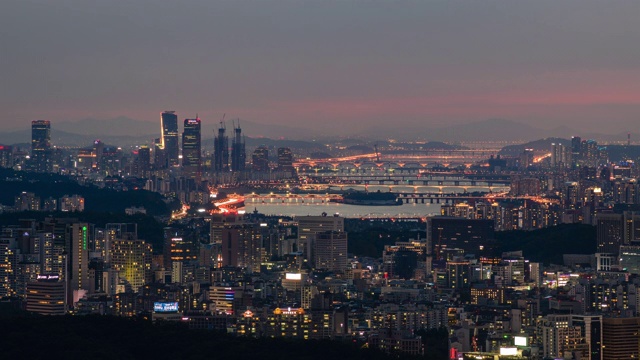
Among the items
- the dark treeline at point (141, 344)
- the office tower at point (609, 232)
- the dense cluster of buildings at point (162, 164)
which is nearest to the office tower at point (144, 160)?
the dense cluster of buildings at point (162, 164)

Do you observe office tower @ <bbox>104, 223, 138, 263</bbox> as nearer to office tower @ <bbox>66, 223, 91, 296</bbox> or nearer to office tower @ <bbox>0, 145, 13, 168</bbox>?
office tower @ <bbox>66, 223, 91, 296</bbox>

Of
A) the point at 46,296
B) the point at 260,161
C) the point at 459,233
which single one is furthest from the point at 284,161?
the point at 46,296

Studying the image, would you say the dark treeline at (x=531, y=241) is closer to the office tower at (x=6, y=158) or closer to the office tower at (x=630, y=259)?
the office tower at (x=630, y=259)

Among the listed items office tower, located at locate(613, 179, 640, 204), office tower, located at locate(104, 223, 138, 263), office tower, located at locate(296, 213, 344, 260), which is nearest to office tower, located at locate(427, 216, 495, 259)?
office tower, located at locate(296, 213, 344, 260)

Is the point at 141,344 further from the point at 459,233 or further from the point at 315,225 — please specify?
the point at 315,225

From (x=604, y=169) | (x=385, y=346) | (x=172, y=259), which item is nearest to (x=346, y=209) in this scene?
(x=604, y=169)

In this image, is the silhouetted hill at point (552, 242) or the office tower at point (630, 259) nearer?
the office tower at point (630, 259)
